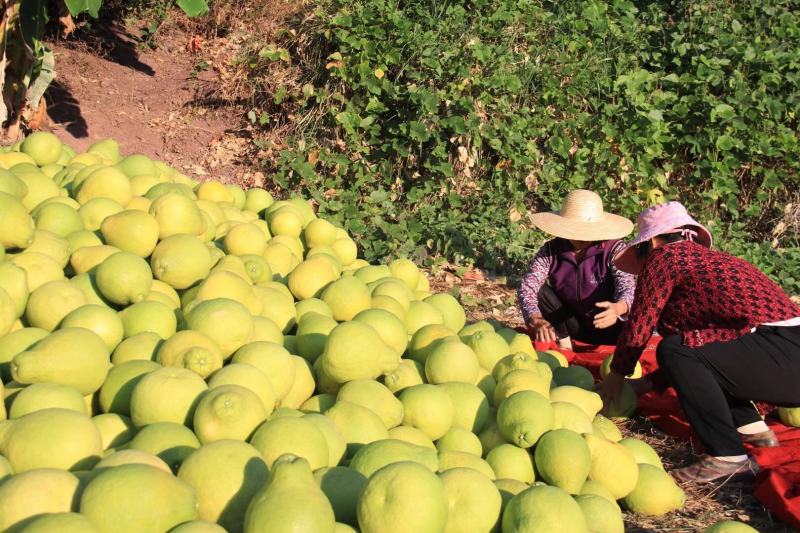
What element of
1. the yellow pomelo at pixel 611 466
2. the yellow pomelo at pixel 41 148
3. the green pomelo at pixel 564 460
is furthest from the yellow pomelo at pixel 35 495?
the yellow pomelo at pixel 41 148

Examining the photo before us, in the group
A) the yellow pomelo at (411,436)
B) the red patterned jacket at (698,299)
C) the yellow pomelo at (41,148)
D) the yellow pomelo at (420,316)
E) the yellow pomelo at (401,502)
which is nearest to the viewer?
the yellow pomelo at (401,502)

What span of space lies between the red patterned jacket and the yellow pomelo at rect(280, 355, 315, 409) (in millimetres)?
1938

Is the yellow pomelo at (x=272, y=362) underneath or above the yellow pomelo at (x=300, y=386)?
above

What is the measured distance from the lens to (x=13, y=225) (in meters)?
2.64

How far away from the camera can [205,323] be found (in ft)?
7.80

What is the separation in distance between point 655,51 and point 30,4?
7259 millimetres

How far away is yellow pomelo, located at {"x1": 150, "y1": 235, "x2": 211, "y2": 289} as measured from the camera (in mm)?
2783

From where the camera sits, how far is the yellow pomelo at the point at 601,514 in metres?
2.15

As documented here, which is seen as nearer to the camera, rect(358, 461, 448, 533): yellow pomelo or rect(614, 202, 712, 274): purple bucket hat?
rect(358, 461, 448, 533): yellow pomelo

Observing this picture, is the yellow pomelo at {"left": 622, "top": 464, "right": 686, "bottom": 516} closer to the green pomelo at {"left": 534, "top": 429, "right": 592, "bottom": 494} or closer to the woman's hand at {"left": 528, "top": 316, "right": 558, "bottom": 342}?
the green pomelo at {"left": 534, "top": 429, "right": 592, "bottom": 494}

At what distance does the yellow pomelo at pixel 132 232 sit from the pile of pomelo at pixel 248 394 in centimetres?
1

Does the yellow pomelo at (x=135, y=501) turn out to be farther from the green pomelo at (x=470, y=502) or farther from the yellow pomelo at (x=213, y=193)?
the yellow pomelo at (x=213, y=193)

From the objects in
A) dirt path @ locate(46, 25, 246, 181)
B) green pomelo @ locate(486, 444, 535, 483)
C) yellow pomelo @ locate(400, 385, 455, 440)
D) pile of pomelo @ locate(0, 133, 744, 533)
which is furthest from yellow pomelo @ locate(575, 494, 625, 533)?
dirt path @ locate(46, 25, 246, 181)

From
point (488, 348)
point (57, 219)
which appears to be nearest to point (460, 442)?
point (488, 348)
